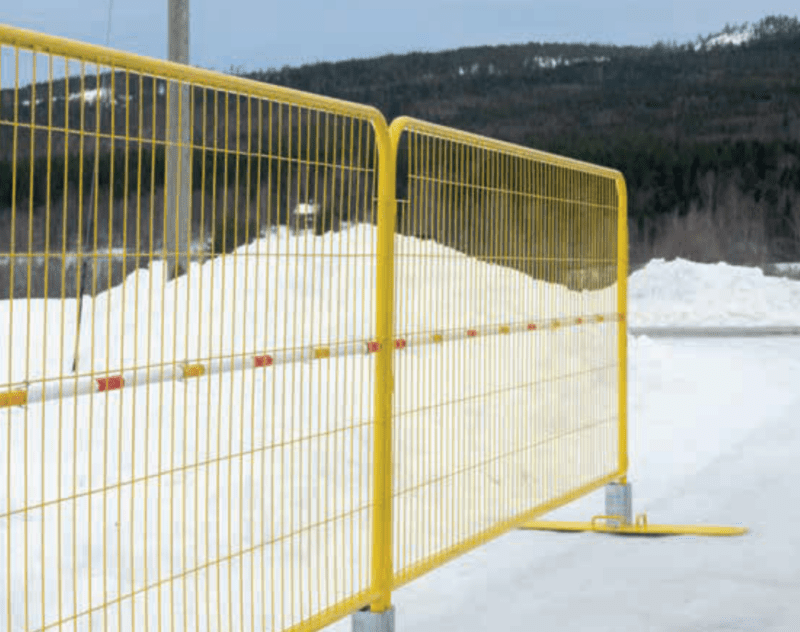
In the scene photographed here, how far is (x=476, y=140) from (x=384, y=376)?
163cm

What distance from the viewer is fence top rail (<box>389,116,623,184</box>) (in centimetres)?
597

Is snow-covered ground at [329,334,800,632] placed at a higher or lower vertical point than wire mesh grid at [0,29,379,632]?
lower

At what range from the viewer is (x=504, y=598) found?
7.02m

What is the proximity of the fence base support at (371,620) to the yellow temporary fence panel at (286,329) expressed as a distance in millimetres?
46

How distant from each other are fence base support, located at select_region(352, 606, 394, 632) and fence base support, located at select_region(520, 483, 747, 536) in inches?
114

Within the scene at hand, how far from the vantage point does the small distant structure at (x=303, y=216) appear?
5.52 metres

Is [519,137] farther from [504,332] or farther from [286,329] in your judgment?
[286,329]

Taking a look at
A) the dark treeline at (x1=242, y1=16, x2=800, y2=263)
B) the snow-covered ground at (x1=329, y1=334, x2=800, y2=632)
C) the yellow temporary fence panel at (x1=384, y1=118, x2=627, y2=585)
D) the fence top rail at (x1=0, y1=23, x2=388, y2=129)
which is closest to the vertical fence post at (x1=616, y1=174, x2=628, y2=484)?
the yellow temporary fence panel at (x1=384, y1=118, x2=627, y2=585)

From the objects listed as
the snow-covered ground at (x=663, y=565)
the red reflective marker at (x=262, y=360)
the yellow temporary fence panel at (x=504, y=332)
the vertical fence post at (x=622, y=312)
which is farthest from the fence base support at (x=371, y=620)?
the vertical fence post at (x=622, y=312)

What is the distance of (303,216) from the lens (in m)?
5.59

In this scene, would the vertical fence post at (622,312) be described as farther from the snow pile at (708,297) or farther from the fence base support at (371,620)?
the snow pile at (708,297)

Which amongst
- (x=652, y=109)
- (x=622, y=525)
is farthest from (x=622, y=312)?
(x=652, y=109)

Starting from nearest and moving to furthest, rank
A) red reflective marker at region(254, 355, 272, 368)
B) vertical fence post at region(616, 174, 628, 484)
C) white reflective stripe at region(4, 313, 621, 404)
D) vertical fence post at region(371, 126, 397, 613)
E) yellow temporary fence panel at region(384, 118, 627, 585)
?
white reflective stripe at region(4, 313, 621, 404) < red reflective marker at region(254, 355, 272, 368) < vertical fence post at region(371, 126, 397, 613) < yellow temporary fence panel at region(384, 118, 627, 585) < vertical fence post at region(616, 174, 628, 484)

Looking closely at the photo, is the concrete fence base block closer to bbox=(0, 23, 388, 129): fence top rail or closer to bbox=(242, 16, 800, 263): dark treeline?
bbox=(0, 23, 388, 129): fence top rail
